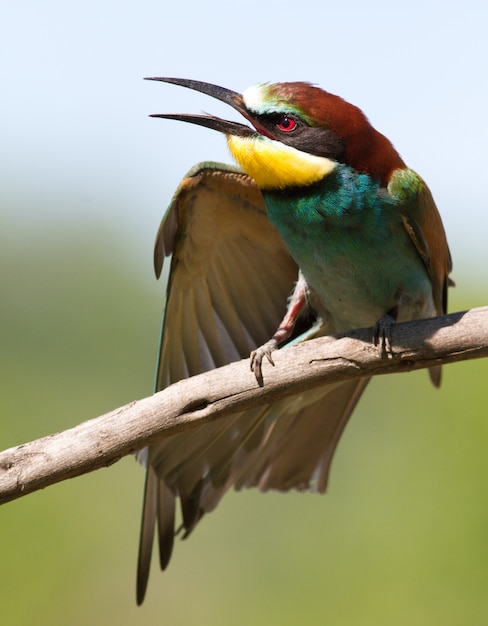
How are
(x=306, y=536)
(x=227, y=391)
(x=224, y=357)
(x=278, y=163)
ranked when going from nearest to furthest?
(x=227, y=391) < (x=278, y=163) < (x=224, y=357) < (x=306, y=536)

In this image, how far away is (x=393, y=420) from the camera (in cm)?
496

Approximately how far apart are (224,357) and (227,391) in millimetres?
703

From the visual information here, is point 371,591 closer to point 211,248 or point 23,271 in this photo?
point 211,248

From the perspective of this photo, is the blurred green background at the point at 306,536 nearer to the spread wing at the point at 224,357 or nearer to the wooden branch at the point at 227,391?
the spread wing at the point at 224,357

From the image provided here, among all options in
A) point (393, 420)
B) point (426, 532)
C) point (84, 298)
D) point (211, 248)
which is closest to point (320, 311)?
point (211, 248)

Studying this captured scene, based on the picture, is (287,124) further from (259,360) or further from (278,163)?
(259,360)

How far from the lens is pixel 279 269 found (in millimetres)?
3139

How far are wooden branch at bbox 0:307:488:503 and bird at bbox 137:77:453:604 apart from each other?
2.0 inches

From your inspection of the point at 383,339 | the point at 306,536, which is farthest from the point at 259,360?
the point at 306,536

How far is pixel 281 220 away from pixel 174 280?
54 centimetres

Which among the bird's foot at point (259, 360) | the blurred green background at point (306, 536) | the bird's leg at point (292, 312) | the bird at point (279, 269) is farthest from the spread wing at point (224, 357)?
the blurred green background at point (306, 536)

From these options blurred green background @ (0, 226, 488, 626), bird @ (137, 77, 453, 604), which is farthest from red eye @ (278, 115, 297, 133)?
blurred green background @ (0, 226, 488, 626)

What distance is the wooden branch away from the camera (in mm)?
2334

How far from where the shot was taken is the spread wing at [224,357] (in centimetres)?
300
